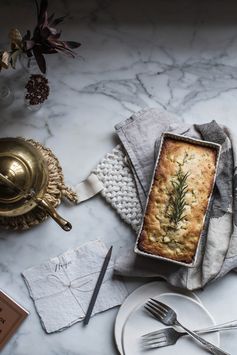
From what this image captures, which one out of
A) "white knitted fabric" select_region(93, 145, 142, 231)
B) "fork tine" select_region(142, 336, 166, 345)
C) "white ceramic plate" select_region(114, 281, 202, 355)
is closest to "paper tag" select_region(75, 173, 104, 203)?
"white knitted fabric" select_region(93, 145, 142, 231)

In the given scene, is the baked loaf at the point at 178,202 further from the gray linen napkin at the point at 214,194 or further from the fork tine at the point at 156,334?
the fork tine at the point at 156,334

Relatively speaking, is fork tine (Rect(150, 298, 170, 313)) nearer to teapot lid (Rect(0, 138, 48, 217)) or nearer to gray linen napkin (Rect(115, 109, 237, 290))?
gray linen napkin (Rect(115, 109, 237, 290))

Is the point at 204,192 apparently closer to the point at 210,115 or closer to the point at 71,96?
the point at 210,115

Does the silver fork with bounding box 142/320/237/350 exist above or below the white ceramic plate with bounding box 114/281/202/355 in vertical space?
below

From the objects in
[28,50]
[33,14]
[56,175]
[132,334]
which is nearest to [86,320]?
[132,334]

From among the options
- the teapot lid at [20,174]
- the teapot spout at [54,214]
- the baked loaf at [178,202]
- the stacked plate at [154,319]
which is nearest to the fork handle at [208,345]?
the stacked plate at [154,319]
